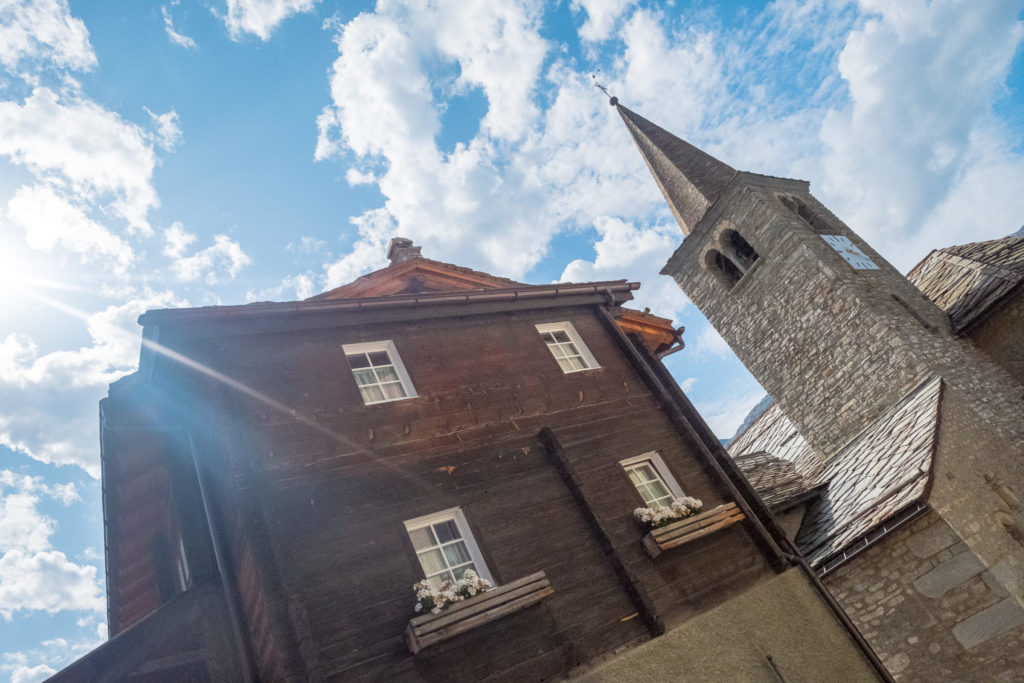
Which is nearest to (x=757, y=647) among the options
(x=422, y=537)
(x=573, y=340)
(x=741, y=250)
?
(x=422, y=537)

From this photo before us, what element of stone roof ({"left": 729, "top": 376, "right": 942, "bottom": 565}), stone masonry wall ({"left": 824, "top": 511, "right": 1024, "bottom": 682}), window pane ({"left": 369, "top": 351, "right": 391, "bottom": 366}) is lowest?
stone masonry wall ({"left": 824, "top": 511, "right": 1024, "bottom": 682})

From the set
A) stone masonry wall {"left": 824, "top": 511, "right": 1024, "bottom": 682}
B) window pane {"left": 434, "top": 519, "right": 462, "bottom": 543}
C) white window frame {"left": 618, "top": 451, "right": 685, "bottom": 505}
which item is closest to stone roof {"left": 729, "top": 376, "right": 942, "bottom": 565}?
stone masonry wall {"left": 824, "top": 511, "right": 1024, "bottom": 682}

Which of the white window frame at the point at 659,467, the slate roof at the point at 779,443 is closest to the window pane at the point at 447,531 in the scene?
the white window frame at the point at 659,467

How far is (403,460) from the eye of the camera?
25.5 ft

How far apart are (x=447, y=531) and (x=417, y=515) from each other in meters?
0.46

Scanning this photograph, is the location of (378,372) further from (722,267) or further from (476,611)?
(722,267)

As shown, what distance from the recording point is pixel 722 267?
20641mm

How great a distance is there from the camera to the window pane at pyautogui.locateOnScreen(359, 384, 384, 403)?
835 centimetres

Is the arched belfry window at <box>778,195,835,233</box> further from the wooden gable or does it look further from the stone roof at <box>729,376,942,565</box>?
the wooden gable

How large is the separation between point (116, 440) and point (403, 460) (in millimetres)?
4995

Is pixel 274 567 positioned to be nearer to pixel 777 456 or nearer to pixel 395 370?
pixel 395 370

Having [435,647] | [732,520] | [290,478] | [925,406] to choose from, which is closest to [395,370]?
[290,478]

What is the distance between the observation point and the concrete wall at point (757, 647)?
698cm

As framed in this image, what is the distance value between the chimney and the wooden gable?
61 cm
